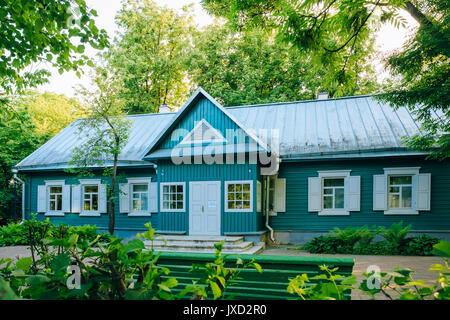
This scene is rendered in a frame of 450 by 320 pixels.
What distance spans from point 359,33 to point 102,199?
13.2 m

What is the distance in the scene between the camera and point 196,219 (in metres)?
12.1

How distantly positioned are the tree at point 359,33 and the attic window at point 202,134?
4.85 meters

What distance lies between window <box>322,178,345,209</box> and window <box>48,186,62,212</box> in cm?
1225

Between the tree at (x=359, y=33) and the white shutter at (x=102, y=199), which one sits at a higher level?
the tree at (x=359, y=33)

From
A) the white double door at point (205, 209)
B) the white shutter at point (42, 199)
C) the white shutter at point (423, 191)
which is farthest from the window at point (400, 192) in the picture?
the white shutter at point (42, 199)

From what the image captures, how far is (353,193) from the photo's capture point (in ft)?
40.2

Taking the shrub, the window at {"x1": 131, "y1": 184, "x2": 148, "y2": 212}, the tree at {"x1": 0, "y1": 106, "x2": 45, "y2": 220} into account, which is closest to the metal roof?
the window at {"x1": 131, "y1": 184, "x2": 148, "y2": 212}

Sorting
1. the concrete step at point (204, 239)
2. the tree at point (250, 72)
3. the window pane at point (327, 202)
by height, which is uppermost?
the tree at point (250, 72)

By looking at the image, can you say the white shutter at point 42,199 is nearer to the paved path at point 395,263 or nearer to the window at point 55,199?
the window at point 55,199

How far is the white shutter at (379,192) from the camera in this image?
11945 millimetres

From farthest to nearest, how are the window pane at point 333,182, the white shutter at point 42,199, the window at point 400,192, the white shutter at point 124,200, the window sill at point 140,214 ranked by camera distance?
the white shutter at point 42,199
the white shutter at point 124,200
the window sill at point 140,214
the window pane at point 333,182
the window at point 400,192

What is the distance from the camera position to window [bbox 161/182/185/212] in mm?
12377

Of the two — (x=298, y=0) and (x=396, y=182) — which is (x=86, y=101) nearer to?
(x=298, y=0)
